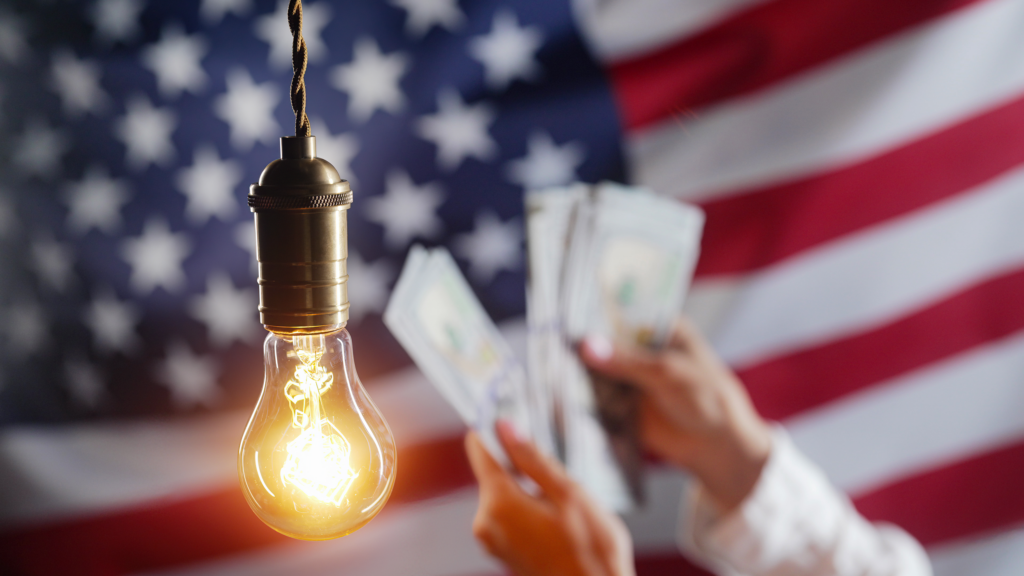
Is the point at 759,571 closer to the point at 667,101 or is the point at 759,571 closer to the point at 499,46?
the point at 667,101

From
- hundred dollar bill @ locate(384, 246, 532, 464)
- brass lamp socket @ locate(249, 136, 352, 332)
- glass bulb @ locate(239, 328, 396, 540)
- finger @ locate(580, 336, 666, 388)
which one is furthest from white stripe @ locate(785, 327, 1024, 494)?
brass lamp socket @ locate(249, 136, 352, 332)

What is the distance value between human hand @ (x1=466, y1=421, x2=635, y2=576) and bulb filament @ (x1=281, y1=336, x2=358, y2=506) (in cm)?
44

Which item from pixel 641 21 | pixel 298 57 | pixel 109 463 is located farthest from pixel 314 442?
pixel 641 21

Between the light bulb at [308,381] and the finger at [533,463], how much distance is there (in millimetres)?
442

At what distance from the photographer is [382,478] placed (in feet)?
2.09

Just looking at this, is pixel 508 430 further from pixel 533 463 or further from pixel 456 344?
pixel 456 344

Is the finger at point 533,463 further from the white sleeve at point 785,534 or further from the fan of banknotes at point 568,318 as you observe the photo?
the white sleeve at point 785,534

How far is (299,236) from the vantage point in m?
0.51

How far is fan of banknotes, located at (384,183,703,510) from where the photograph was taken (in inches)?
41.8

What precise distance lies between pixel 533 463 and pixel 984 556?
87cm

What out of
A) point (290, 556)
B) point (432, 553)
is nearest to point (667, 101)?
point (432, 553)

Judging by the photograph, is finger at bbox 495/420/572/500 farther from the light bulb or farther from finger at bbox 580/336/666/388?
the light bulb

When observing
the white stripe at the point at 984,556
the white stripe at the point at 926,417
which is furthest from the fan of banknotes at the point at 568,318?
the white stripe at the point at 984,556

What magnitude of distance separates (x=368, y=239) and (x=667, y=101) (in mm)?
556
